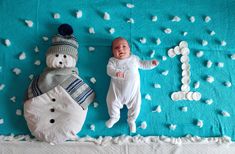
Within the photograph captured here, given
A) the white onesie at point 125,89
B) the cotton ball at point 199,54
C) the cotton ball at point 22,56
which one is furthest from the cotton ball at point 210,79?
the cotton ball at point 22,56

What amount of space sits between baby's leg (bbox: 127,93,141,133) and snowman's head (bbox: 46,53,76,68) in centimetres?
36

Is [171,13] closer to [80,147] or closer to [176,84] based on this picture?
[176,84]

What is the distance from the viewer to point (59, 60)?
1336 millimetres

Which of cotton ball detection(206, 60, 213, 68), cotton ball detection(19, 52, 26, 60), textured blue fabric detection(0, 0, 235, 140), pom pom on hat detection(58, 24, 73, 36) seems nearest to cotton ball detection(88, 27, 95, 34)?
textured blue fabric detection(0, 0, 235, 140)

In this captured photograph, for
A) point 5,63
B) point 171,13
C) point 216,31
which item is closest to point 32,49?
point 5,63

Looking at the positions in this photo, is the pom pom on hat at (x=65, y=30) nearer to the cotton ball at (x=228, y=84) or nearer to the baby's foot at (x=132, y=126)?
the baby's foot at (x=132, y=126)

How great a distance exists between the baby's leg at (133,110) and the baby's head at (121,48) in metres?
0.21

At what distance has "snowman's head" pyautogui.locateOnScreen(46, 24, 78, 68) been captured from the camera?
133cm

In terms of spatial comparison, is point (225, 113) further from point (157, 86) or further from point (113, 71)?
point (113, 71)

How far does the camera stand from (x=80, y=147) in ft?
4.41

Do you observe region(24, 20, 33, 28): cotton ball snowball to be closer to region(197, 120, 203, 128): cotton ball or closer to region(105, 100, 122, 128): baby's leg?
region(105, 100, 122, 128): baby's leg

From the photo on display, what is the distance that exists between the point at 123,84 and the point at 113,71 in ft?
0.26

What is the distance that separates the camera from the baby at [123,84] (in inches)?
52.2

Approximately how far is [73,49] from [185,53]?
1.91 feet
